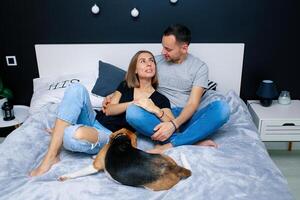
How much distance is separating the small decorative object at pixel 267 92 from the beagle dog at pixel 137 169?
4.20ft

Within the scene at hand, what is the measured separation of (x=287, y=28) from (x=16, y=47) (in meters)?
2.44

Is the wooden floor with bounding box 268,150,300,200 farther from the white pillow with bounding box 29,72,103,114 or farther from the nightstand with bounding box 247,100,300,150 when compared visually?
the white pillow with bounding box 29,72,103,114

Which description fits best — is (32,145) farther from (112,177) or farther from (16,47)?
(16,47)

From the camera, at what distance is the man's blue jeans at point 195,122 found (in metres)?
1.84

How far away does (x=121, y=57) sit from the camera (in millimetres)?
2814

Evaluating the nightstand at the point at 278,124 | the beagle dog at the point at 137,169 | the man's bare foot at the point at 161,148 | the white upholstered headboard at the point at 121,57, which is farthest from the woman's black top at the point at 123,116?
the nightstand at the point at 278,124

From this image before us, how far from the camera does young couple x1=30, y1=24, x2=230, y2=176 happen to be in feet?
5.79

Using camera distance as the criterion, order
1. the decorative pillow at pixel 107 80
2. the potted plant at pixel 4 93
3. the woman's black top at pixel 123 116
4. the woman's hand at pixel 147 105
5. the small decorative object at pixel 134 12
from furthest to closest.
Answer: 1. the potted plant at pixel 4 93
2. the small decorative object at pixel 134 12
3. the decorative pillow at pixel 107 80
4. the woman's black top at pixel 123 116
5. the woman's hand at pixel 147 105

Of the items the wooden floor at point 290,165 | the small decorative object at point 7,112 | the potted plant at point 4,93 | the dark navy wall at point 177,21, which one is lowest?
the wooden floor at point 290,165

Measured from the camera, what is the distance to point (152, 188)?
4.91 feet

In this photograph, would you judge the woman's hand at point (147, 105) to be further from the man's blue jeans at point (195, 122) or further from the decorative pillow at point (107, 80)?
the decorative pillow at point (107, 80)

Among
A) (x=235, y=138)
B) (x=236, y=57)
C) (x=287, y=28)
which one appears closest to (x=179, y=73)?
(x=235, y=138)

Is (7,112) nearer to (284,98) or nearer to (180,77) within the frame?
(180,77)

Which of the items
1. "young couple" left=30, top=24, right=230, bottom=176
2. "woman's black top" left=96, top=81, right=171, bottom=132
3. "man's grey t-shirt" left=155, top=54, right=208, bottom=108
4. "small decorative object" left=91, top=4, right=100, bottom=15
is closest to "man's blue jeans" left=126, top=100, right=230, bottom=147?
"young couple" left=30, top=24, right=230, bottom=176
